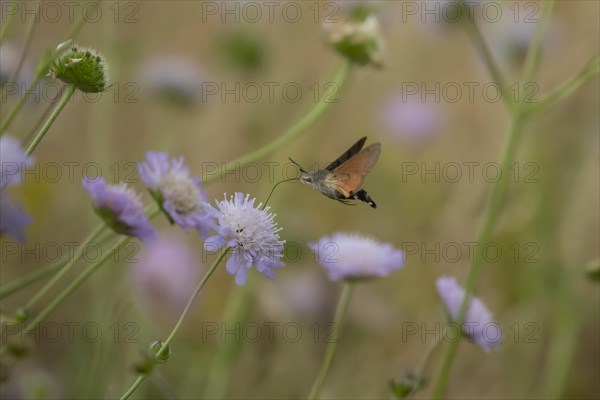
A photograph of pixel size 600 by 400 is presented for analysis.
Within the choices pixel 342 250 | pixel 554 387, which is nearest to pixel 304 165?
pixel 554 387

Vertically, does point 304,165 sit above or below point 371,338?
above

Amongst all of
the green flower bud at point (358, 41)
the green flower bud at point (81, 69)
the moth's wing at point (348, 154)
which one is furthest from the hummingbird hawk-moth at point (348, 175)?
the green flower bud at point (358, 41)

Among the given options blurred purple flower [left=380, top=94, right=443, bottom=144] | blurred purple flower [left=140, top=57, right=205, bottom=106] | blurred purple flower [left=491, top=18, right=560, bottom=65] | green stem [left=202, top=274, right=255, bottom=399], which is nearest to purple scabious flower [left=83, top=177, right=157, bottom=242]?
green stem [left=202, top=274, right=255, bottom=399]

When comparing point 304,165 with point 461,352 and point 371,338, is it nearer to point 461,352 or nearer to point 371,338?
point 371,338

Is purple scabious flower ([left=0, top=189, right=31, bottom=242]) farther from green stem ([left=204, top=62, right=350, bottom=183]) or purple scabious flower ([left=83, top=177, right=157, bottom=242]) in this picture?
green stem ([left=204, top=62, right=350, bottom=183])

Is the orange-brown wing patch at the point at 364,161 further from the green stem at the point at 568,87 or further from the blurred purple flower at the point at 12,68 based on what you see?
the blurred purple flower at the point at 12,68

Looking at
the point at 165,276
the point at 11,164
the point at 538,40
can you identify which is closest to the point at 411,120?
the point at 165,276

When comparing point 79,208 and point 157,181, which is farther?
point 79,208
